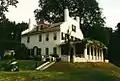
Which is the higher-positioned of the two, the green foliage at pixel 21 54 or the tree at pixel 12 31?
the tree at pixel 12 31

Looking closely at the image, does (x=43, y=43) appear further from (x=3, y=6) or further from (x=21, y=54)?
(x=3, y=6)

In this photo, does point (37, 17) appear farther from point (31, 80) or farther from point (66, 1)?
point (31, 80)

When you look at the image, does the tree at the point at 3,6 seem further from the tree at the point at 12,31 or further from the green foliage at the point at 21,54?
the tree at the point at 12,31

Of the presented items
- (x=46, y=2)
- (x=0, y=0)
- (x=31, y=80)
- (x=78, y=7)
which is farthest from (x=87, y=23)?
(x=31, y=80)

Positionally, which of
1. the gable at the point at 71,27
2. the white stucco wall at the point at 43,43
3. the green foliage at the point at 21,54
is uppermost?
the gable at the point at 71,27

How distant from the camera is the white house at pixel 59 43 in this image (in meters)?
48.2

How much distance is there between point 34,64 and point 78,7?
36399 mm

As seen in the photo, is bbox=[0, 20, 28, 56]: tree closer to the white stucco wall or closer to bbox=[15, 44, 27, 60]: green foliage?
the white stucco wall

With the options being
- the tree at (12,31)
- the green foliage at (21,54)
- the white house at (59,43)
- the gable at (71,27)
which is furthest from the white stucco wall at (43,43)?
the tree at (12,31)

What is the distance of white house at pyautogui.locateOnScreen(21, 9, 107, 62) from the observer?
1897 inches

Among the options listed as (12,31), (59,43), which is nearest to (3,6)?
(59,43)

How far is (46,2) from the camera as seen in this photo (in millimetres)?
74375

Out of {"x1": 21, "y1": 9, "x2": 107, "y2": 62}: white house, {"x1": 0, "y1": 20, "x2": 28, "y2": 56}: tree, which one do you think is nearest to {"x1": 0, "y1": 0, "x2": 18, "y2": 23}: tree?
{"x1": 21, "y1": 9, "x2": 107, "y2": 62}: white house

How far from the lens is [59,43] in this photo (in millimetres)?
48938
